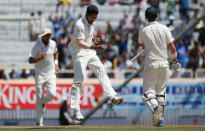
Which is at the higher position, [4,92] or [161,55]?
[161,55]

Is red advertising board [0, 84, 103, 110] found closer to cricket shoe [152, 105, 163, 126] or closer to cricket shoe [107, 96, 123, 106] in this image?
cricket shoe [107, 96, 123, 106]

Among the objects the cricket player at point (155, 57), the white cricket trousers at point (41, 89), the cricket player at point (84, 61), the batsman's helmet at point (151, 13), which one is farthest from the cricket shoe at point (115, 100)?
the white cricket trousers at point (41, 89)

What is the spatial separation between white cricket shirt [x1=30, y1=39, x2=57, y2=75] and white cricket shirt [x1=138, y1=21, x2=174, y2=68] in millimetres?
3700

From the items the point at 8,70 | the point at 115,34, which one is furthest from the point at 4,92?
the point at 115,34

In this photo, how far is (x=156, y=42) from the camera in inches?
533

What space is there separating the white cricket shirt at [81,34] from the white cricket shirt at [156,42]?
1.15 meters

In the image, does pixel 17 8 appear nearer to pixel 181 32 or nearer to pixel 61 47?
pixel 61 47

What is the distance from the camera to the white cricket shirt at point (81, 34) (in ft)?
45.3

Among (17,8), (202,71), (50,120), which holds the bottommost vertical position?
(50,120)

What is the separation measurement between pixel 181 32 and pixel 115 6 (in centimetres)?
513

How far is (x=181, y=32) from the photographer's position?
22750 mm

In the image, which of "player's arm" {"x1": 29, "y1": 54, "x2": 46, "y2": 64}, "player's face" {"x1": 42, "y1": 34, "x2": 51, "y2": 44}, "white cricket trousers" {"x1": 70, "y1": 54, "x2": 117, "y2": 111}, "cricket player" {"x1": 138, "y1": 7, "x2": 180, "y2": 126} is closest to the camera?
"cricket player" {"x1": 138, "y1": 7, "x2": 180, "y2": 126}

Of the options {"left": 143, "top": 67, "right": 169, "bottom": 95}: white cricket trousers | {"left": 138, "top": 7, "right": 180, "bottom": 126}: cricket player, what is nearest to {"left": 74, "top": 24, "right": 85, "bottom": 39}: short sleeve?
{"left": 138, "top": 7, "right": 180, "bottom": 126}: cricket player

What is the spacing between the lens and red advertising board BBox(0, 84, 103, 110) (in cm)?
2112
